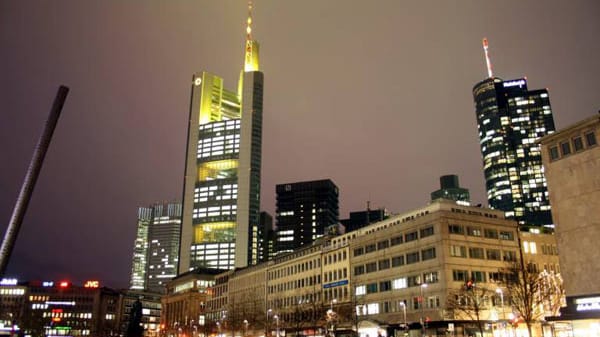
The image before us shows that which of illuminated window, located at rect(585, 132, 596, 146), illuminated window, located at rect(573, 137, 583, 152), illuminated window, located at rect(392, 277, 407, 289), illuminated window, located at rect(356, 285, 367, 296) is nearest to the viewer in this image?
illuminated window, located at rect(585, 132, 596, 146)

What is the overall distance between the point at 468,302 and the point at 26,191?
274 ft

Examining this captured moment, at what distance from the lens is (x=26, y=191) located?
105 m

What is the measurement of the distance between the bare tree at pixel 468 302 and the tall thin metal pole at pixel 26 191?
7905cm

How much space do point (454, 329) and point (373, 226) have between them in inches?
1472

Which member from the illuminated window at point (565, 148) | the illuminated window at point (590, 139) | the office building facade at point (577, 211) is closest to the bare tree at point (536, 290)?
the office building facade at point (577, 211)

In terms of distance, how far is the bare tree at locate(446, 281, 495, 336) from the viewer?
84.4 meters

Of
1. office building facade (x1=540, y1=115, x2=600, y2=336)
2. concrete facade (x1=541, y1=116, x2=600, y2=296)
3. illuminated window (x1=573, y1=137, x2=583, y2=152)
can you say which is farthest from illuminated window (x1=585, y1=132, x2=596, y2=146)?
illuminated window (x1=573, y1=137, x2=583, y2=152)

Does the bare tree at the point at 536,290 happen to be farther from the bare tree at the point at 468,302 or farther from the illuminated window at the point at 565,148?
the illuminated window at the point at 565,148

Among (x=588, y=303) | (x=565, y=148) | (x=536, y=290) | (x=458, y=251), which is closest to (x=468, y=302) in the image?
(x=458, y=251)

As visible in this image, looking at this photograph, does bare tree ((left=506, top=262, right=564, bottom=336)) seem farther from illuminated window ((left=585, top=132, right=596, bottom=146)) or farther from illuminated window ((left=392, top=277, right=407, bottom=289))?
illuminated window ((left=585, top=132, right=596, bottom=146))

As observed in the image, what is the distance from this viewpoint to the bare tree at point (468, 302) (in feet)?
277

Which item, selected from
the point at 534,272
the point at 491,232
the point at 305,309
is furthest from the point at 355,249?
the point at 534,272

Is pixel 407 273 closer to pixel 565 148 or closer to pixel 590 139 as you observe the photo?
pixel 565 148

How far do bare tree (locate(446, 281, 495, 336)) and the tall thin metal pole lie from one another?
79.1 meters
